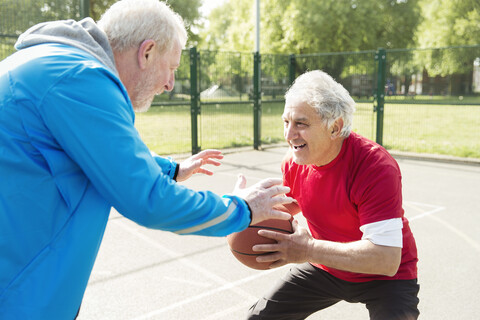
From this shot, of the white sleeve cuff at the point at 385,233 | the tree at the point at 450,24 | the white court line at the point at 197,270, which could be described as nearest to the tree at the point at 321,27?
the tree at the point at 450,24

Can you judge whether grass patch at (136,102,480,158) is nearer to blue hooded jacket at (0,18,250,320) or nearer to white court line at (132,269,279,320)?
white court line at (132,269,279,320)

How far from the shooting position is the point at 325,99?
2930mm

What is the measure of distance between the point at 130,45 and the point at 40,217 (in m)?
0.76

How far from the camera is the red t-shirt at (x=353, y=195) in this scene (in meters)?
2.67

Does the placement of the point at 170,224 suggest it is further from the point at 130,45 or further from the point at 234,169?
the point at 234,169

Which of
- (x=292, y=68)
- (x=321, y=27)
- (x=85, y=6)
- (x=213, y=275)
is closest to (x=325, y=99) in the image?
(x=213, y=275)

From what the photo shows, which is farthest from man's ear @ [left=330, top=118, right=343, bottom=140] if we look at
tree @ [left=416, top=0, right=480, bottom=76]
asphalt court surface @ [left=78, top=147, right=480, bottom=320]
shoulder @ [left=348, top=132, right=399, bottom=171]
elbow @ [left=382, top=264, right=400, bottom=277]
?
tree @ [left=416, top=0, right=480, bottom=76]

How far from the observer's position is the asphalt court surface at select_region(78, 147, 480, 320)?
3.95 metres

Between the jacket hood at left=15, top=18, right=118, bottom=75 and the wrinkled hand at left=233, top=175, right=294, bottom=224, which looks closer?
the jacket hood at left=15, top=18, right=118, bottom=75

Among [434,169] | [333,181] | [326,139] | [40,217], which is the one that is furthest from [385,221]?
[434,169]

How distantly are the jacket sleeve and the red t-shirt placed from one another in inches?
53.2

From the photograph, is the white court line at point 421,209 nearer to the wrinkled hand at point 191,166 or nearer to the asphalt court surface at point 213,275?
the asphalt court surface at point 213,275

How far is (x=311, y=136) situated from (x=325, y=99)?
0.80 feet

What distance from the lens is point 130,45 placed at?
1.92 meters
